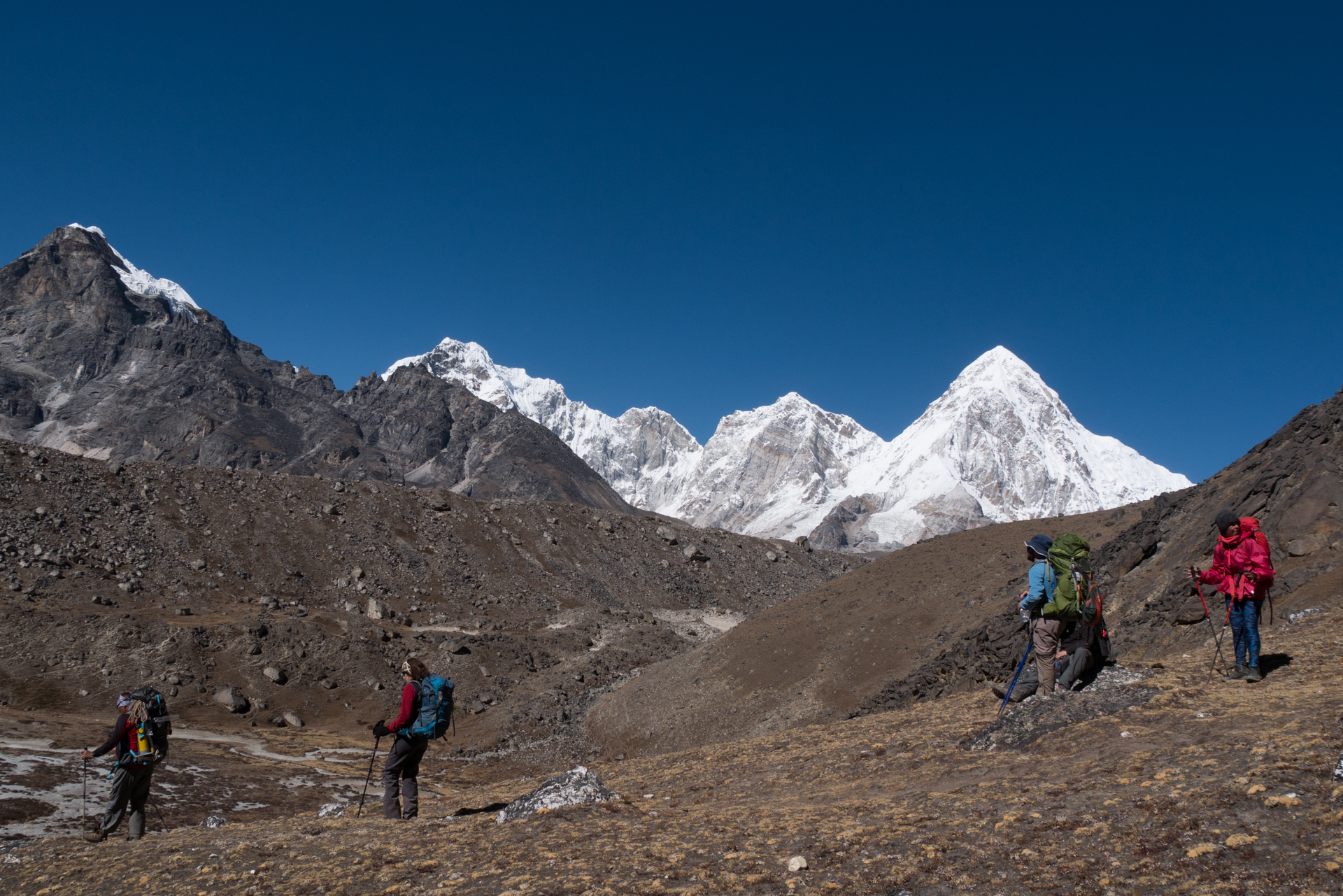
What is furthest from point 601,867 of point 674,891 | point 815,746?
point 815,746

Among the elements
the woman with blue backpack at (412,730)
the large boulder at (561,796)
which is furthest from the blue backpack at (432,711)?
the large boulder at (561,796)

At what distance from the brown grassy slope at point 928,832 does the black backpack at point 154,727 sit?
4.42 feet

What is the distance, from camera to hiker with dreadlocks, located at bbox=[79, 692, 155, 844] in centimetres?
1084

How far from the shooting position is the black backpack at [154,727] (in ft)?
36.3

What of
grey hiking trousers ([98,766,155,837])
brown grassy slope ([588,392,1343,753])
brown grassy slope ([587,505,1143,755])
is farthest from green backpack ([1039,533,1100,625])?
brown grassy slope ([587,505,1143,755])

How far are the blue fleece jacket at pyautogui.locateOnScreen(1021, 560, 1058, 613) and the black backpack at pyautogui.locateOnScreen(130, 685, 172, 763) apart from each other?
39.0ft

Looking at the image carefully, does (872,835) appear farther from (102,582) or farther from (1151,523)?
(102,582)

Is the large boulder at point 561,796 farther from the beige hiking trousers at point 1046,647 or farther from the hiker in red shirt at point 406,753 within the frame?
the beige hiking trousers at point 1046,647

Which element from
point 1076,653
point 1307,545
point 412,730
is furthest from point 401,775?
point 1307,545

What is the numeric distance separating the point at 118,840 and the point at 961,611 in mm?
22670

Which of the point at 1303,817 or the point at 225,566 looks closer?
the point at 1303,817

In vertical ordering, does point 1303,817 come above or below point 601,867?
above

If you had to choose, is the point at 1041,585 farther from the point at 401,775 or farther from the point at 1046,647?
the point at 401,775

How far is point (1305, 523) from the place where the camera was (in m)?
15.0
